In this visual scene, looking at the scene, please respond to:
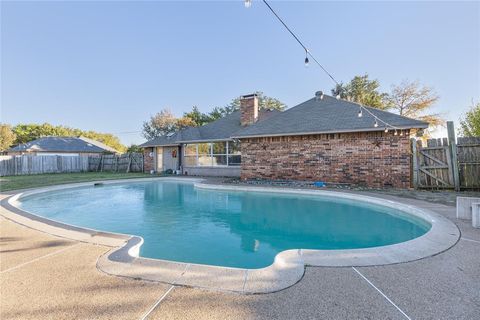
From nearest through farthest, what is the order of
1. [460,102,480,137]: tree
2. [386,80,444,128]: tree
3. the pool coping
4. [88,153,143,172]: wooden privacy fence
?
the pool coping, [460,102,480,137]: tree, [88,153,143,172]: wooden privacy fence, [386,80,444,128]: tree

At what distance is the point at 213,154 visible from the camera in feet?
55.9

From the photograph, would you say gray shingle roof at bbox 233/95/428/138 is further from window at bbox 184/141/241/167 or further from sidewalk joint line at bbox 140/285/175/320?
sidewalk joint line at bbox 140/285/175/320

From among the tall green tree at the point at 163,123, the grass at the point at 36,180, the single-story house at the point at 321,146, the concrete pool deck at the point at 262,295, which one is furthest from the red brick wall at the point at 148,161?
the concrete pool deck at the point at 262,295

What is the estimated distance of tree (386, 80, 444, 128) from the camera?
78.7ft

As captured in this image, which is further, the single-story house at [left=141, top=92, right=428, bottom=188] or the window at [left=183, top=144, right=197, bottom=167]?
the window at [left=183, top=144, right=197, bottom=167]

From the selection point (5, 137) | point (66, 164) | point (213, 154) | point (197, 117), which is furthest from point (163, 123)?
point (5, 137)

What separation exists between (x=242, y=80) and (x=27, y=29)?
1765 cm

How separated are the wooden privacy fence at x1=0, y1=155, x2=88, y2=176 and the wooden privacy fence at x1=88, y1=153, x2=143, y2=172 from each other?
0.89m

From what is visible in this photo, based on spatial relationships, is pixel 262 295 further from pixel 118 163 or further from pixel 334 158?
pixel 118 163

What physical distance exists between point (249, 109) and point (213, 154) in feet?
13.8

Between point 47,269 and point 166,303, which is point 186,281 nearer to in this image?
point 166,303

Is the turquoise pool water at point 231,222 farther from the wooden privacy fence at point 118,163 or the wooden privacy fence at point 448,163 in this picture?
the wooden privacy fence at point 118,163

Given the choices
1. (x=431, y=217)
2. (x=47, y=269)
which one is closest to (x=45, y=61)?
(x=47, y=269)

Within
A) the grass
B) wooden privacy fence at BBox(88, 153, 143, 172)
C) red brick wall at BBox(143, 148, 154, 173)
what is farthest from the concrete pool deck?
wooden privacy fence at BBox(88, 153, 143, 172)
